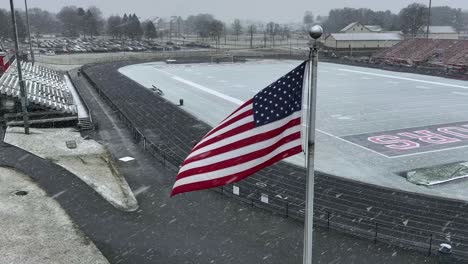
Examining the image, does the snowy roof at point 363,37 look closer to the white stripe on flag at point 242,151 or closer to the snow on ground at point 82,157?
the snow on ground at point 82,157

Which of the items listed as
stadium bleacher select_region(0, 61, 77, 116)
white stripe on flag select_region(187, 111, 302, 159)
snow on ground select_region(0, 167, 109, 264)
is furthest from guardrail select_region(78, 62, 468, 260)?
stadium bleacher select_region(0, 61, 77, 116)

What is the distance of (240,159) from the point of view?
25.0ft

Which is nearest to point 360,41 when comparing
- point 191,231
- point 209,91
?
point 209,91

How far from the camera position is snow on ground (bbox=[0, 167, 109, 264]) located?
1287 centimetres

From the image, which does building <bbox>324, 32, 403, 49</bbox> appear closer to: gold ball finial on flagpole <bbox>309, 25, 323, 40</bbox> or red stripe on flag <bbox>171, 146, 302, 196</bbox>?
red stripe on flag <bbox>171, 146, 302, 196</bbox>

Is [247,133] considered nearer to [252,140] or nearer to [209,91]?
[252,140]

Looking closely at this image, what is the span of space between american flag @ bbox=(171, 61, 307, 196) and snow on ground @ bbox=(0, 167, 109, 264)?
21.6 feet

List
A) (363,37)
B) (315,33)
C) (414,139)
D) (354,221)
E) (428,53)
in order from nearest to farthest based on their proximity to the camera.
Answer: (315,33) < (354,221) < (414,139) < (428,53) < (363,37)

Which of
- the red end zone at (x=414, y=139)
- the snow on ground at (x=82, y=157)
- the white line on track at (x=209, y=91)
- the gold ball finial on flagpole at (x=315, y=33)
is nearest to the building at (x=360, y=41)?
the white line on track at (x=209, y=91)

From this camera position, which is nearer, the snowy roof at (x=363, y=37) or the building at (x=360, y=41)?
the building at (x=360, y=41)

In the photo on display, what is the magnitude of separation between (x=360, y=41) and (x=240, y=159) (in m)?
87.2

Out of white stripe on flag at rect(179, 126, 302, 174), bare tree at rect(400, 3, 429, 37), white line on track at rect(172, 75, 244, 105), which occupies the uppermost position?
bare tree at rect(400, 3, 429, 37)

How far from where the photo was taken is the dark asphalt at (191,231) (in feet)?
43.4

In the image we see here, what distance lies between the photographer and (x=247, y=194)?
18.0 m
